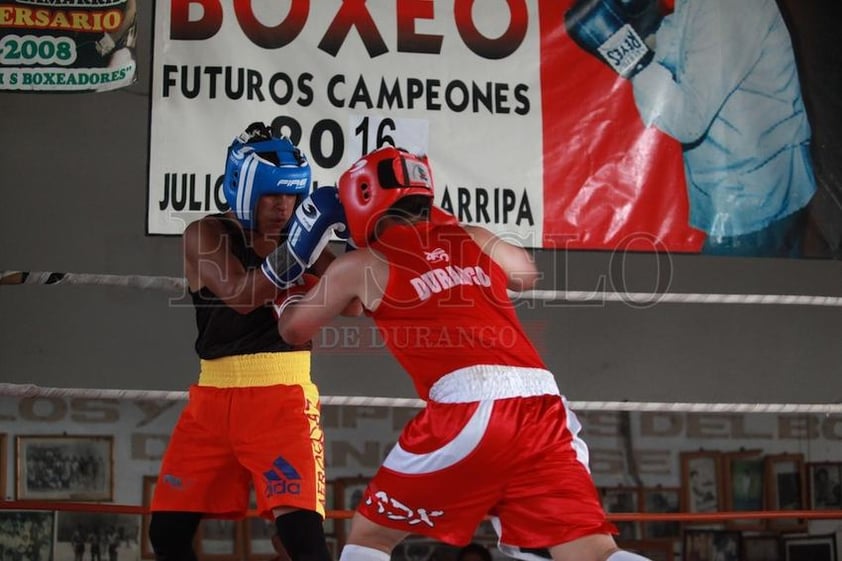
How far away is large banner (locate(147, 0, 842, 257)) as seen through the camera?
368 centimetres

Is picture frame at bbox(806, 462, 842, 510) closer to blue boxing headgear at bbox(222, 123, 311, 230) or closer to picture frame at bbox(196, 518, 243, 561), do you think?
picture frame at bbox(196, 518, 243, 561)

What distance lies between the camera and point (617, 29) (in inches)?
156

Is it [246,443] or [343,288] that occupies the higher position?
[343,288]

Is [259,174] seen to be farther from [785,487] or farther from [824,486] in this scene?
[824,486]

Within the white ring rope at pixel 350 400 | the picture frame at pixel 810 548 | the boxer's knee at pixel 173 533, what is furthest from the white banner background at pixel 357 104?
the picture frame at pixel 810 548

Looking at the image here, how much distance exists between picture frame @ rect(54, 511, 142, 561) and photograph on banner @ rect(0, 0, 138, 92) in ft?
5.43

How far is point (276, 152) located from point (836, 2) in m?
2.59

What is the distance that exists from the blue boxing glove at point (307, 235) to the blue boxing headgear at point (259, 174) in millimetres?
243

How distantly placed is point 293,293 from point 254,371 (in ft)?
0.67

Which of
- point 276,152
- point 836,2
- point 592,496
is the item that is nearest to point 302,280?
point 276,152

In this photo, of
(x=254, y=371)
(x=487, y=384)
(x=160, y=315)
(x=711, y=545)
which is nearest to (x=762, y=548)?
(x=711, y=545)

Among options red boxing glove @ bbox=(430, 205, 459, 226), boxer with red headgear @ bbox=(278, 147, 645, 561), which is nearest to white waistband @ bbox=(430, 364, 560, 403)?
boxer with red headgear @ bbox=(278, 147, 645, 561)

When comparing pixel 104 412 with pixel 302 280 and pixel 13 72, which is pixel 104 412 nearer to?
pixel 13 72

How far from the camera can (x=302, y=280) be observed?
2.50 meters
